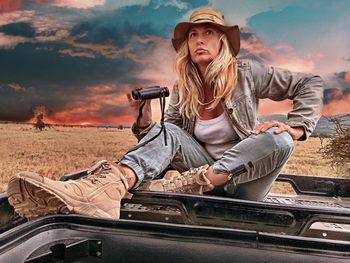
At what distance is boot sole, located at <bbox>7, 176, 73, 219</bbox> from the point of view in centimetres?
129

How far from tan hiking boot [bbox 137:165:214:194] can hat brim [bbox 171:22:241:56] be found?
1.84ft

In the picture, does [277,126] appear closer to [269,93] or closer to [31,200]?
[269,93]

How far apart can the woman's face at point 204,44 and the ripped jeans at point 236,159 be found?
29 cm

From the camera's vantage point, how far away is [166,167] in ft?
6.49

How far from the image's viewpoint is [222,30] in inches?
82.0

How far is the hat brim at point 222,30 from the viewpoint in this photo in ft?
6.80

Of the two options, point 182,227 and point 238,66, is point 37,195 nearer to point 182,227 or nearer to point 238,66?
point 182,227

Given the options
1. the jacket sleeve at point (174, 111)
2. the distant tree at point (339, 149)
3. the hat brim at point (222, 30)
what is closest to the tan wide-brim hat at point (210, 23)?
the hat brim at point (222, 30)

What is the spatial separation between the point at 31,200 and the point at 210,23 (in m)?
1.08

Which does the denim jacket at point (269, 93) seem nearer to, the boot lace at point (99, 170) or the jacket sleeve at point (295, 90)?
the jacket sleeve at point (295, 90)

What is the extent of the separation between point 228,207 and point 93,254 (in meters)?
0.50

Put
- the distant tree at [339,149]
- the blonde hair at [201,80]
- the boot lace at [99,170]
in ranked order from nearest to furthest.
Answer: the boot lace at [99,170] < the blonde hair at [201,80] < the distant tree at [339,149]

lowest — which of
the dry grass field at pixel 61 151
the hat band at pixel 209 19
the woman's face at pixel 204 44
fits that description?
the dry grass field at pixel 61 151

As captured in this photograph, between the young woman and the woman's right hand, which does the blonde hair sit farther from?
the woman's right hand
